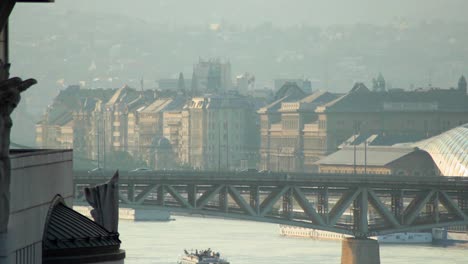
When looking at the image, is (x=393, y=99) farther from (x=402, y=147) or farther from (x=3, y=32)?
(x=3, y=32)

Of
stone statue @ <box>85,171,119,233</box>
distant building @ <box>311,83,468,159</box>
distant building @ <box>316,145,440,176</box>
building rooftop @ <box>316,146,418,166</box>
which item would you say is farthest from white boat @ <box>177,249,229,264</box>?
distant building @ <box>311,83,468,159</box>

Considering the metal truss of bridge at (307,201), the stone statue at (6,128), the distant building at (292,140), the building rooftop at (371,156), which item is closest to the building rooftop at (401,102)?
the distant building at (292,140)

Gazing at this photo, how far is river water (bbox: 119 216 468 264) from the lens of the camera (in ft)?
291

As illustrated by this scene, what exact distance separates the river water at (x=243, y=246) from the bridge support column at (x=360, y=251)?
9.47 m

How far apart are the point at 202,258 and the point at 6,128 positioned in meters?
68.8

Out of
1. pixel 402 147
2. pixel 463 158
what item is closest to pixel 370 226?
pixel 463 158

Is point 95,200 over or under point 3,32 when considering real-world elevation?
under

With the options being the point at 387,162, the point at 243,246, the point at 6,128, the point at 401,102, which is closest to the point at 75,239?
the point at 6,128

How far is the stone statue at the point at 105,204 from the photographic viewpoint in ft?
61.9

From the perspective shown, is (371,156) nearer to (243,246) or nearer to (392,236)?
(392,236)

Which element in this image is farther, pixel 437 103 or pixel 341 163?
pixel 437 103

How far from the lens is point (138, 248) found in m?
93.4

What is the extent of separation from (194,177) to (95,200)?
53.1 m

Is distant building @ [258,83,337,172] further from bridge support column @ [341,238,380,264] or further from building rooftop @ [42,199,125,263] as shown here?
building rooftop @ [42,199,125,263]
